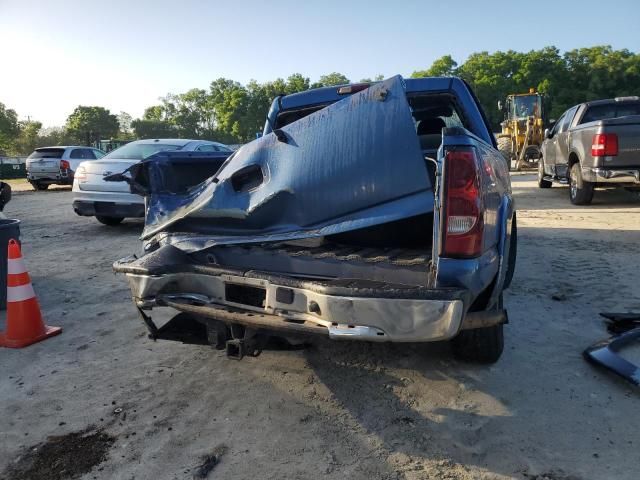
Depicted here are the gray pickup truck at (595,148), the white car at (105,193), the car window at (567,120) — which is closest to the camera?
the white car at (105,193)

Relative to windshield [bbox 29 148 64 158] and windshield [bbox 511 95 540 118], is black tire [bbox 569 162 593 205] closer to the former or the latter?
windshield [bbox 511 95 540 118]

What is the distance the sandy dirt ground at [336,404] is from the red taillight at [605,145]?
16.6 ft

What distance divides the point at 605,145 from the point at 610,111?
271 centimetres

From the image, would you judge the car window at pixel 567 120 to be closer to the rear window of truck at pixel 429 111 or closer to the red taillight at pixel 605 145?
the red taillight at pixel 605 145

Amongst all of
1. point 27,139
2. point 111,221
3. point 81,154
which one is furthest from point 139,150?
point 27,139

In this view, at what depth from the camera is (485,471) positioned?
227 centimetres

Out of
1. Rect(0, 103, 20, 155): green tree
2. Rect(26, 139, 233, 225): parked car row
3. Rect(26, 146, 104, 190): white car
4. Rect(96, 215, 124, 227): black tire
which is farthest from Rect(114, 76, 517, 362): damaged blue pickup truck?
Rect(0, 103, 20, 155): green tree

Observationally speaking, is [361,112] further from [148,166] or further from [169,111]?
[169,111]

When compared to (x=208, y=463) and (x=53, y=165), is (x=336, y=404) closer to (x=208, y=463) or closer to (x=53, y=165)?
(x=208, y=463)

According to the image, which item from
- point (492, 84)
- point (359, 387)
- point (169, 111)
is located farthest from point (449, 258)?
point (169, 111)

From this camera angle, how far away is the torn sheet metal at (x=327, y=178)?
96.2 inches

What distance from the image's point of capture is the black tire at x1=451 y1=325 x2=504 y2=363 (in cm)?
311

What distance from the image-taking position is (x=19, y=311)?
3902 mm

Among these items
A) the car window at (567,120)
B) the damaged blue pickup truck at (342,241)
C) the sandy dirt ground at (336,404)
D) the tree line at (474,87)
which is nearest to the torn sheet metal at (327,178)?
the damaged blue pickup truck at (342,241)
